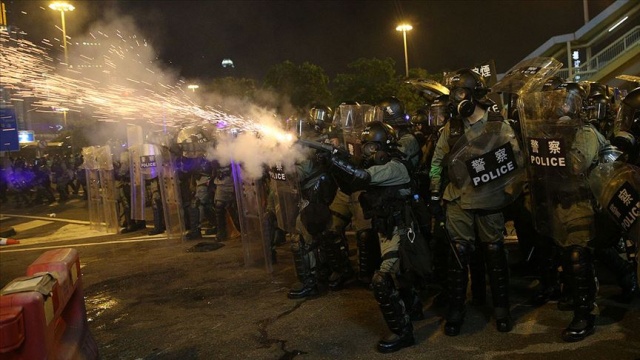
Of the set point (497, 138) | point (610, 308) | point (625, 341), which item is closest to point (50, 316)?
point (497, 138)

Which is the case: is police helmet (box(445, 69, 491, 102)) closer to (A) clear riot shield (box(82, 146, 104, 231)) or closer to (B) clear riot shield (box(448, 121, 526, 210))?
(B) clear riot shield (box(448, 121, 526, 210))

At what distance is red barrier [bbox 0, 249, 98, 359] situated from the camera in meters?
2.67

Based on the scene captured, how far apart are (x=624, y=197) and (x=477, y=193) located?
4.87ft

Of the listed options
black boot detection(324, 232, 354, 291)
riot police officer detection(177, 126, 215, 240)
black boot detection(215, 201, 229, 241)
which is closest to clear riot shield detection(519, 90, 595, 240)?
black boot detection(324, 232, 354, 291)

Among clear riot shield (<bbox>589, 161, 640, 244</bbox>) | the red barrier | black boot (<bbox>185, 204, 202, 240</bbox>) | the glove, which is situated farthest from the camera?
black boot (<bbox>185, 204, 202, 240</bbox>)

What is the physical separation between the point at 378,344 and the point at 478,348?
33.5 inches

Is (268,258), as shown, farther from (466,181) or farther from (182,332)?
(466,181)

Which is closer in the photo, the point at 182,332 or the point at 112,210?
the point at 182,332

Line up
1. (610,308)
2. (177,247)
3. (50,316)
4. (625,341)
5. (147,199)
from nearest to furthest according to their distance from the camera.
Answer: (50,316) < (625,341) < (610,308) < (177,247) < (147,199)

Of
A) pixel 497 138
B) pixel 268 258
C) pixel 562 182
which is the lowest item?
Result: pixel 268 258

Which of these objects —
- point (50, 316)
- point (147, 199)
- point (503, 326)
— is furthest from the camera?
point (147, 199)

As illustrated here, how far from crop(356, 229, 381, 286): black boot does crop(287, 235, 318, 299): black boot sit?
58 centimetres

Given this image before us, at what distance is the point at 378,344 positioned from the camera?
461 centimetres

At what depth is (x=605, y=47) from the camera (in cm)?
2414
